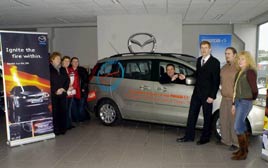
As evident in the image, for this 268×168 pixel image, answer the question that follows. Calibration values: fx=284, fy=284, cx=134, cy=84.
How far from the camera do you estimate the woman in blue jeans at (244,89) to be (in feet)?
13.4

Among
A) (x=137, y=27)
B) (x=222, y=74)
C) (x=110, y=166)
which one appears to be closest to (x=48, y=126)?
(x=110, y=166)

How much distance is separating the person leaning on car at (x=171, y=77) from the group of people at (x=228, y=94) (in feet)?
1.89

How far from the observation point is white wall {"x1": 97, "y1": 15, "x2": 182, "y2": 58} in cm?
864

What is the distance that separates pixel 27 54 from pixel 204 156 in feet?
11.7

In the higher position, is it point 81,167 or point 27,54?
point 27,54

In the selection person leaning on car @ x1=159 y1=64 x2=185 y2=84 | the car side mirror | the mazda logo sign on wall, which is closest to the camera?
the car side mirror

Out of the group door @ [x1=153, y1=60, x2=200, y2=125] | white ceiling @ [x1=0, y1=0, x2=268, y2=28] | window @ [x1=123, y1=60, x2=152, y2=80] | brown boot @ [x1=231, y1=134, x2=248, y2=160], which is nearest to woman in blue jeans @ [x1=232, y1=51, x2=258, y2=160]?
brown boot @ [x1=231, y1=134, x2=248, y2=160]

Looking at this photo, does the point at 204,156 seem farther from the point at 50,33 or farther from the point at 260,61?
the point at 50,33

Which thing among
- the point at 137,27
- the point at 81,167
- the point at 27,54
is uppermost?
the point at 137,27

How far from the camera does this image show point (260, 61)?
11.0 metres

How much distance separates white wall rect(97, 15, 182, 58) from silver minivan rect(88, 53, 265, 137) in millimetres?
2242

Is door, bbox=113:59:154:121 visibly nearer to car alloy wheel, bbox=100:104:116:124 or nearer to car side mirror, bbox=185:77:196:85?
car alloy wheel, bbox=100:104:116:124

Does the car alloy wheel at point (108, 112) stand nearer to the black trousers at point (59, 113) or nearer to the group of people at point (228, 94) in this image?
the black trousers at point (59, 113)

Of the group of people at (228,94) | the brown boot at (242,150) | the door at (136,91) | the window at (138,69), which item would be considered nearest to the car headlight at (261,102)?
the group of people at (228,94)
